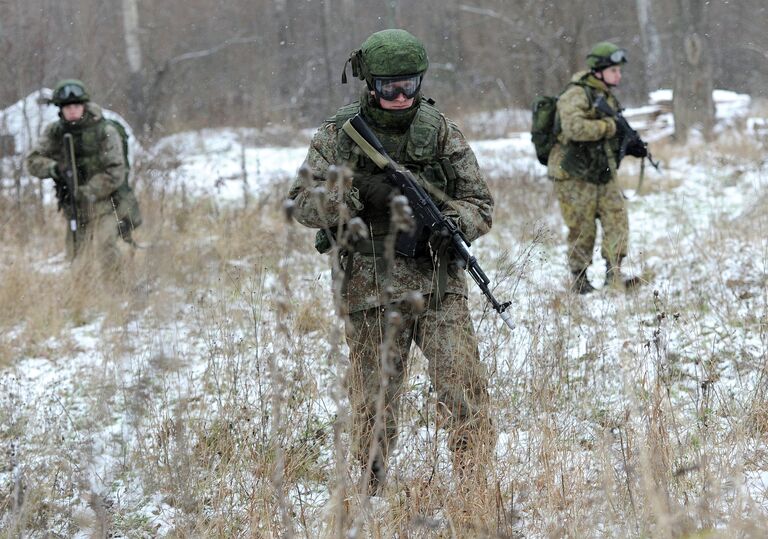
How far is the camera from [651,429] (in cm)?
292

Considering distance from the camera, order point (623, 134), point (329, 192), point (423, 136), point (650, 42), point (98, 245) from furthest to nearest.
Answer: point (650, 42)
point (98, 245)
point (623, 134)
point (423, 136)
point (329, 192)

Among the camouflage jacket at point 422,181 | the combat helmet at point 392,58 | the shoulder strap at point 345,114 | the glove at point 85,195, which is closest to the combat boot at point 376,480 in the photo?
the camouflage jacket at point 422,181

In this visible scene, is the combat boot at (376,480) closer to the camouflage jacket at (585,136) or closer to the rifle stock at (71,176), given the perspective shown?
the camouflage jacket at (585,136)

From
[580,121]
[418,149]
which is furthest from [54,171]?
[418,149]

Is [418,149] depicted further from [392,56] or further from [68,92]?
[68,92]

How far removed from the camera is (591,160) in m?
6.13

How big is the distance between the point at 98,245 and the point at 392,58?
441cm

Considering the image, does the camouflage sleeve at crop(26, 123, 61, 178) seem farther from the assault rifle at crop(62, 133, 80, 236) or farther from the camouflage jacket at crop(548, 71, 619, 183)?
the camouflage jacket at crop(548, 71, 619, 183)

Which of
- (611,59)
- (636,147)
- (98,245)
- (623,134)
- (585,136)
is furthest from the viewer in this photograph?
(98,245)

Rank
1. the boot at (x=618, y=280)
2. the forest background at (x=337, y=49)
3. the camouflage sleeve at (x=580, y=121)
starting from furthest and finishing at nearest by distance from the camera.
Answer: the forest background at (x=337, y=49), the camouflage sleeve at (x=580, y=121), the boot at (x=618, y=280)

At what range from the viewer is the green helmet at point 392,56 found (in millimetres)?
2984

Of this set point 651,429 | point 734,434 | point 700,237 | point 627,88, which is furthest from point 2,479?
point 627,88

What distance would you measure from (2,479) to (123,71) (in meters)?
15.7

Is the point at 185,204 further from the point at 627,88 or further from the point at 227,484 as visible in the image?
the point at 627,88
